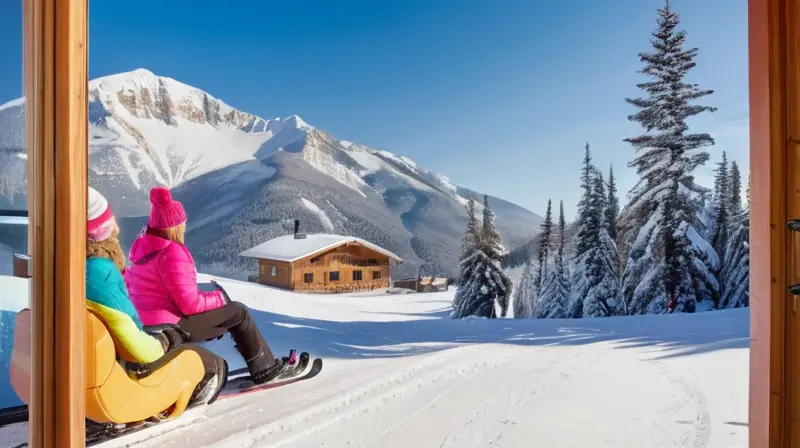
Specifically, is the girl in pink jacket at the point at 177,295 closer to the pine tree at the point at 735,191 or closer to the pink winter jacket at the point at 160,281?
the pink winter jacket at the point at 160,281

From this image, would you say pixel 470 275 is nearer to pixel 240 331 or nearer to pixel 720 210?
pixel 240 331

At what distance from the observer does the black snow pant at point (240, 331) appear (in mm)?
2266

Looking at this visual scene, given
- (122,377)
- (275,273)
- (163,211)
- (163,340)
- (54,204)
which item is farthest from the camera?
(275,273)

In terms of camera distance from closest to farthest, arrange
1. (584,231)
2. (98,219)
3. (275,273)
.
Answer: (98,219) < (275,273) < (584,231)

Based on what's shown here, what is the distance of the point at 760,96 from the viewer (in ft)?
5.17

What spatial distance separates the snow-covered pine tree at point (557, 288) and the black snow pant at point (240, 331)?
4.89 feet

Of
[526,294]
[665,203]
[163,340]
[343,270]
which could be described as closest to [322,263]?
[343,270]

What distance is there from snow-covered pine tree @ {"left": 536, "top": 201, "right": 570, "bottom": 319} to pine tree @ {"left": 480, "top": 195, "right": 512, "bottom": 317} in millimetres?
211

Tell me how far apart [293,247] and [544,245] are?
1373mm

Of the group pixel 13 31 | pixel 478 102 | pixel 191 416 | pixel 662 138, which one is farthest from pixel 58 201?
pixel 662 138

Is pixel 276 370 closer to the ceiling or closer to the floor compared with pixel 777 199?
closer to the floor

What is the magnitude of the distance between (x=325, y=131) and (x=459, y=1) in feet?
3.17

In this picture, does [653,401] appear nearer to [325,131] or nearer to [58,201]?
[325,131]

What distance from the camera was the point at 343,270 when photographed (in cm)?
256
